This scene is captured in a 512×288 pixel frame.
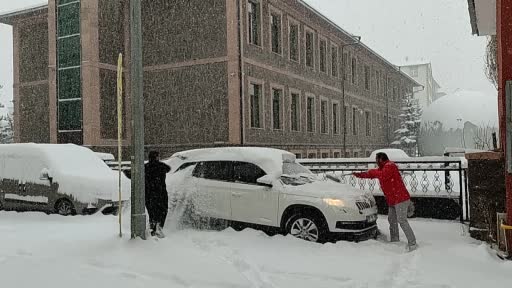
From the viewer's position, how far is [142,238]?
Answer: 8000mm

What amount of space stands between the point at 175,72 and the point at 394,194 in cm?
1697

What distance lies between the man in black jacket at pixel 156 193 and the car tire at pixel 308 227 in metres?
2.24

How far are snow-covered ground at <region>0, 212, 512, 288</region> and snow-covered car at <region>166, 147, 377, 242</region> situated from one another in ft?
1.06

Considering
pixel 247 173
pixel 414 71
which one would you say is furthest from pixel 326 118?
pixel 414 71

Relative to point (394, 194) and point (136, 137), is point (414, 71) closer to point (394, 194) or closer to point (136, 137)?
point (394, 194)

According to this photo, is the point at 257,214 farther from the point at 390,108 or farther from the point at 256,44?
the point at 390,108

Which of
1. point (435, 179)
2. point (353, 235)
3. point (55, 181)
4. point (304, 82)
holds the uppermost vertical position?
point (304, 82)

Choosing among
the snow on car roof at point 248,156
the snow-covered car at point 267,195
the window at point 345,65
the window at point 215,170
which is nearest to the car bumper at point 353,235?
the snow-covered car at point 267,195

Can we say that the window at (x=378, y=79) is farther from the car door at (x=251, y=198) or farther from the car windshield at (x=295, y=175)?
the car door at (x=251, y=198)

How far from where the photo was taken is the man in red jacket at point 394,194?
8344mm

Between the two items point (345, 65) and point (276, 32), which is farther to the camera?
point (345, 65)

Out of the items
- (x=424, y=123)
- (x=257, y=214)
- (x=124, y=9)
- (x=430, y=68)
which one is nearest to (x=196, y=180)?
(x=257, y=214)

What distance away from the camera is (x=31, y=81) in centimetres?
2780

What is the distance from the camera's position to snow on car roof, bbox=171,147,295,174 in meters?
9.27
